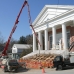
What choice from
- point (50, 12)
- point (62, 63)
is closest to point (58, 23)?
point (50, 12)

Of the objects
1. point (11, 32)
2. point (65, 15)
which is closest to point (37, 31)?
point (11, 32)

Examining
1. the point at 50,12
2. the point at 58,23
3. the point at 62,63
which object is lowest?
the point at 62,63

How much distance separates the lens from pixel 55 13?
3194 cm

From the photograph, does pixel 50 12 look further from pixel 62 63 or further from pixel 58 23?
pixel 62 63

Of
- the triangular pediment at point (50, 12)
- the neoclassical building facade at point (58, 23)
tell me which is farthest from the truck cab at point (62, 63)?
the triangular pediment at point (50, 12)

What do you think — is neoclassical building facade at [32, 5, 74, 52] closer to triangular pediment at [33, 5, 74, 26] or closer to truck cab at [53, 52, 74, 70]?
triangular pediment at [33, 5, 74, 26]

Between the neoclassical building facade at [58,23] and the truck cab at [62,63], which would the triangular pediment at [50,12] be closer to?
the neoclassical building facade at [58,23]

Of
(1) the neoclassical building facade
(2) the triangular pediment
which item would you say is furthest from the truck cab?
(2) the triangular pediment

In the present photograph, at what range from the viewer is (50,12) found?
33469 millimetres

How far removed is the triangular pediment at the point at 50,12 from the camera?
29447 mm

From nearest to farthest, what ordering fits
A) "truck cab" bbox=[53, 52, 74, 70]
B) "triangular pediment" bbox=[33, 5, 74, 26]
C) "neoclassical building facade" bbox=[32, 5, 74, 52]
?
1. "truck cab" bbox=[53, 52, 74, 70]
2. "neoclassical building facade" bbox=[32, 5, 74, 52]
3. "triangular pediment" bbox=[33, 5, 74, 26]

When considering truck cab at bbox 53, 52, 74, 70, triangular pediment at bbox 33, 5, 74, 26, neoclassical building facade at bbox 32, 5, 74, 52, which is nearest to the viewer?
truck cab at bbox 53, 52, 74, 70

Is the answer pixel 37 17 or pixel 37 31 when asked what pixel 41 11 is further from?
pixel 37 31

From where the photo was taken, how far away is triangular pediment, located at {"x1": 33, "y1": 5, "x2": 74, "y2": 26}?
29.4m
